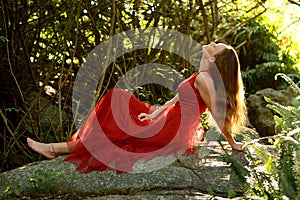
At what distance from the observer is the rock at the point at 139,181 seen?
404cm

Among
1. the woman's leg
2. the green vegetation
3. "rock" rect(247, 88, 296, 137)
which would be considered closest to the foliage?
the woman's leg

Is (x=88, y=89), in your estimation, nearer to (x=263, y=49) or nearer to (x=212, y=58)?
(x=212, y=58)

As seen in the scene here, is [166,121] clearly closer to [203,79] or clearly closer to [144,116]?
[144,116]

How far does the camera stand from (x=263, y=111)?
7723 millimetres

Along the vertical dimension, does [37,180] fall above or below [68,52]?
below

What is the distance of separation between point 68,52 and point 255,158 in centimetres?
330

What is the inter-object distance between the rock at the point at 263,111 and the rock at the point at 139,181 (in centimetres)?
317

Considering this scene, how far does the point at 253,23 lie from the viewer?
30.2 ft

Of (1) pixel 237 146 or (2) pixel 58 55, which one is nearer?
(1) pixel 237 146

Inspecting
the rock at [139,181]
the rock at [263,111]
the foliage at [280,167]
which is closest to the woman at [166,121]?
the rock at [139,181]

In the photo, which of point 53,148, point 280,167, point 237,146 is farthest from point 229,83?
point 280,167

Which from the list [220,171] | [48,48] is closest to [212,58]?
[220,171]

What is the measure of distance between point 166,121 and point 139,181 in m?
0.85

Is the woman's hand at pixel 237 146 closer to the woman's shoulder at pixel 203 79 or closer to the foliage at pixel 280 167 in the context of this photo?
the woman's shoulder at pixel 203 79
